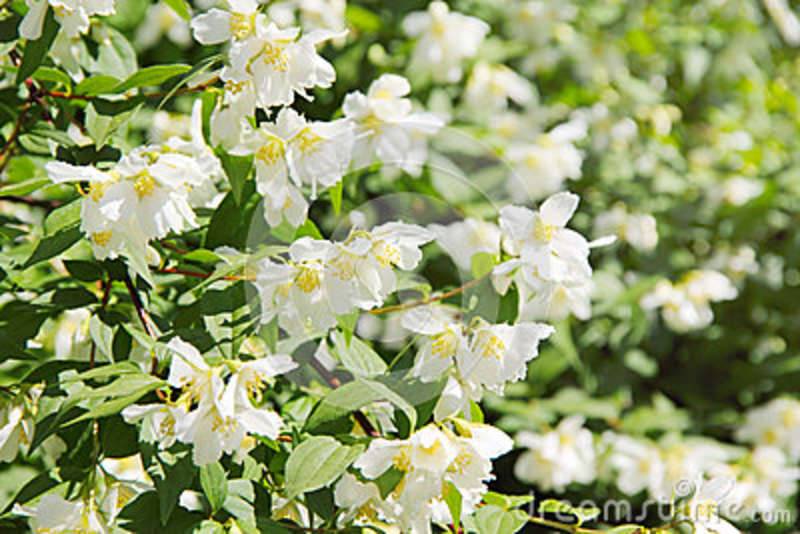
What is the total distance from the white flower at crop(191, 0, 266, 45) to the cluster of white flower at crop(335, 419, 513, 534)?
50 centimetres

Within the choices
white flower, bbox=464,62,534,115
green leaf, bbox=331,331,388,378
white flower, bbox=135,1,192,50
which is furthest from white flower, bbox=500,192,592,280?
white flower, bbox=135,1,192,50

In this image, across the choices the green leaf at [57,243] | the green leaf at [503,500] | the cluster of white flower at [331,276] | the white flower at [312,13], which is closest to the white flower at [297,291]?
the cluster of white flower at [331,276]

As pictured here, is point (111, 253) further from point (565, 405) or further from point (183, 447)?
point (565, 405)

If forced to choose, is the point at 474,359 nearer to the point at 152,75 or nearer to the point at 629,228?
the point at 152,75

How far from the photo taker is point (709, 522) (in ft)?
4.10

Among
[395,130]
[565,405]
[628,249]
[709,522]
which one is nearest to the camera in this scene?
[709,522]

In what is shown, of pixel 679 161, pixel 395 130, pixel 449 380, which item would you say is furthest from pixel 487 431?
pixel 679 161

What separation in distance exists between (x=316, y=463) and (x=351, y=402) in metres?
0.08

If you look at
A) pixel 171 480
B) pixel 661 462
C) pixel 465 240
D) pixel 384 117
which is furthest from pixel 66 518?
pixel 661 462

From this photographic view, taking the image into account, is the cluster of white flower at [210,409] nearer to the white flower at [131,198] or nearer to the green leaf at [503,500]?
the white flower at [131,198]

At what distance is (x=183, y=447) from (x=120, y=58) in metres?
0.71

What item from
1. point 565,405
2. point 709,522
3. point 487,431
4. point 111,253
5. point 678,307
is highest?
point 111,253

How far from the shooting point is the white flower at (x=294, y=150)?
1213 millimetres

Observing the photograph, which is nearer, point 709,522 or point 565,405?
point 709,522
